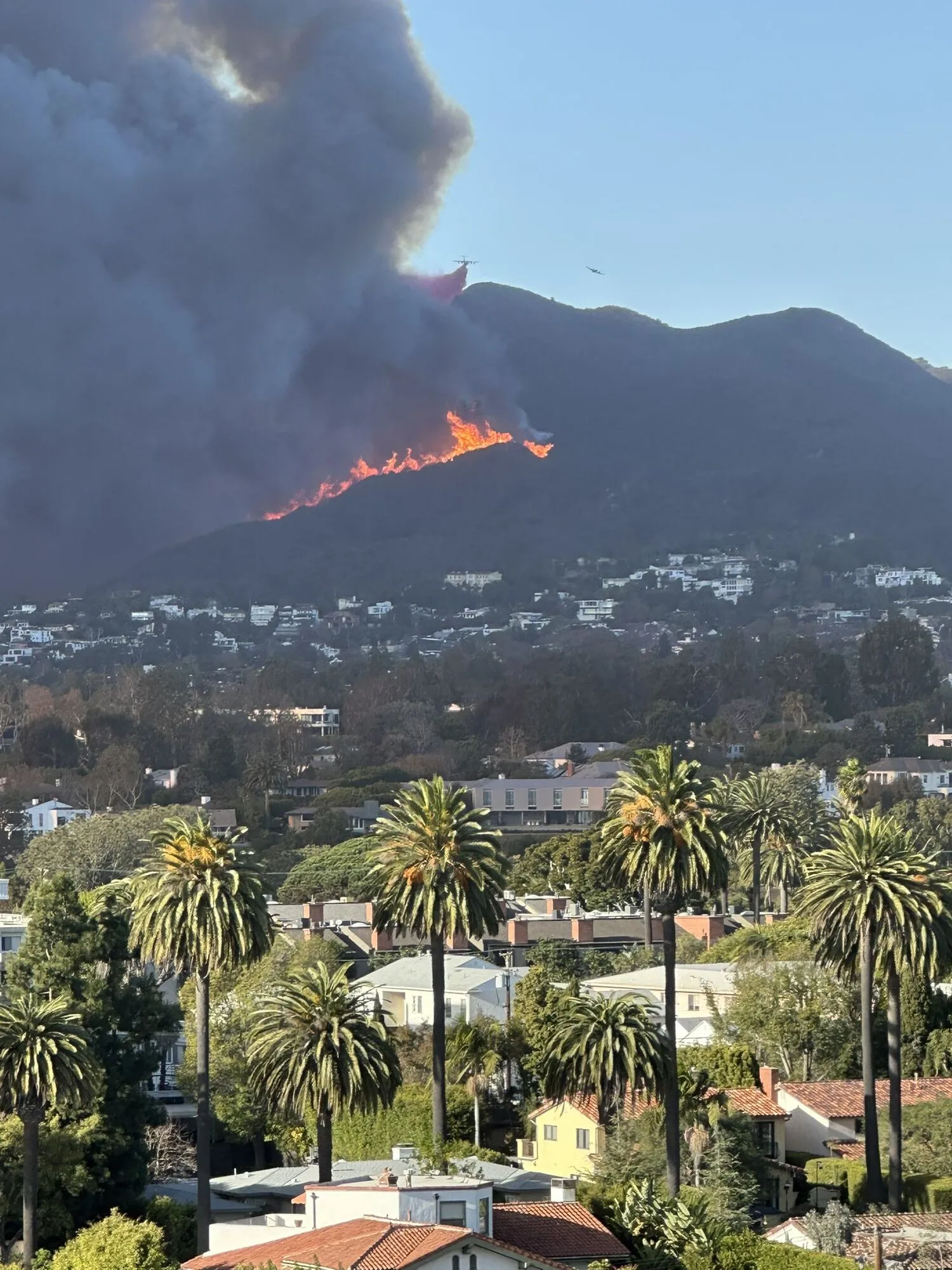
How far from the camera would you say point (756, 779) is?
134125mm

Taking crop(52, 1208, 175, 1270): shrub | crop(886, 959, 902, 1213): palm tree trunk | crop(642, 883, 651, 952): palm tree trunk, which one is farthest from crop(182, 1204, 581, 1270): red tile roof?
crop(642, 883, 651, 952): palm tree trunk

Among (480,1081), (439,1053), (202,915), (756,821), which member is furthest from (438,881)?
(756,821)

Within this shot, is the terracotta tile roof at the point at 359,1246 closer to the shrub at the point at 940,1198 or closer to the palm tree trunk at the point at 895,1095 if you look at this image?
the palm tree trunk at the point at 895,1095

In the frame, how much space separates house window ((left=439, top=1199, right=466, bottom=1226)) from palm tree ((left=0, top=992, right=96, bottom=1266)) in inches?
490

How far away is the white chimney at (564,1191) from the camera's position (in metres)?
58.3

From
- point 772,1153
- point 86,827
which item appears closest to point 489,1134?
point 772,1153

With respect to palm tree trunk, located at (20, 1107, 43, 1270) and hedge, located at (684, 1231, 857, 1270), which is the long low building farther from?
hedge, located at (684, 1231, 857, 1270)

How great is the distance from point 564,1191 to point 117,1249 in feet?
32.4

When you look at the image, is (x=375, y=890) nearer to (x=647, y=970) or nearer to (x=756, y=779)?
(x=647, y=970)

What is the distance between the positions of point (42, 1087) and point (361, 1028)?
8458 millimetres

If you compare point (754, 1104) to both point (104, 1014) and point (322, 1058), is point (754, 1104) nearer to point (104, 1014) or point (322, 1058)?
point (322, 1058)

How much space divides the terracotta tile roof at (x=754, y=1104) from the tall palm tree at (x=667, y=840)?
334cm

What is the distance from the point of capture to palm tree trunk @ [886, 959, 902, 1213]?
64.4m

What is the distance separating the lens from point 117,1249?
2238 inches
